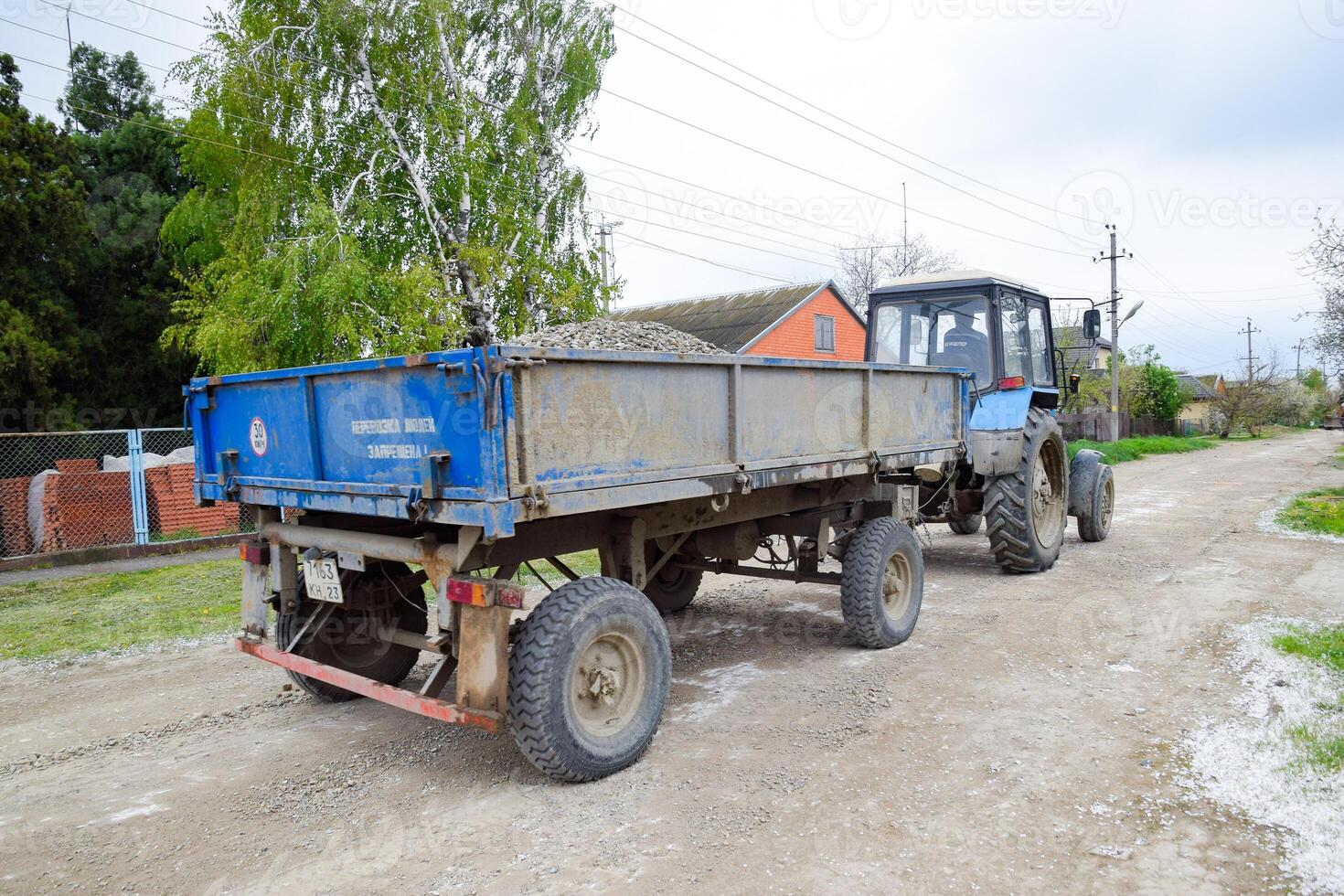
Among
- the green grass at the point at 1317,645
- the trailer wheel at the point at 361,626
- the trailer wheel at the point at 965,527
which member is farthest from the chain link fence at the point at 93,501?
the green grass at the point at 1317,645

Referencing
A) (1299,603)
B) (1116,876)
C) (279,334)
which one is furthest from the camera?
(279,334)

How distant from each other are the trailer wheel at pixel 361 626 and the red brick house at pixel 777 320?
18448mm

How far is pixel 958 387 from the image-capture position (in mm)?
6992

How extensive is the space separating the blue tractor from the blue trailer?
2697 mm

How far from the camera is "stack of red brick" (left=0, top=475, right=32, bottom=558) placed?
11.0 metres

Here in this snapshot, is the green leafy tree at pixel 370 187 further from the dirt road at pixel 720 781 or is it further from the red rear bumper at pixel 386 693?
the red rear bumper at pixel 386 693

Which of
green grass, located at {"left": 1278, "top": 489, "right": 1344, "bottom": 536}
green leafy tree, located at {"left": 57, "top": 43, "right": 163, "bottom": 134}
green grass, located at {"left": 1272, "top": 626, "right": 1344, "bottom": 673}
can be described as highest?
green leafy tree, located at {"left": 57, "top": 43, "right": 163, "bottom": 134}

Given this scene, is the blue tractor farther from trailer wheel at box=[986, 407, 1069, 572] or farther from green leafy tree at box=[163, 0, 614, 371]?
green leafy tree at box=[163, 0, 614, 371]

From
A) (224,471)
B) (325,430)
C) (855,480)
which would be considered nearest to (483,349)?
(325,430)

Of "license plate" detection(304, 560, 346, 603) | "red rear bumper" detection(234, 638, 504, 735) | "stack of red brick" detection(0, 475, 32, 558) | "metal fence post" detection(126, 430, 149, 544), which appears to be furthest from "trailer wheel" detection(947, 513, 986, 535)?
"stack of red brick" detection(0, 475, 32, 558)

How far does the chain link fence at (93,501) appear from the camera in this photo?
11078mm

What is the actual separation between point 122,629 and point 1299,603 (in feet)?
32.1

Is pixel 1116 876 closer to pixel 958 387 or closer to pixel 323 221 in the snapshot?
pixel 958 387

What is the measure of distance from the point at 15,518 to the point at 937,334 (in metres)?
11.7
